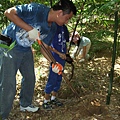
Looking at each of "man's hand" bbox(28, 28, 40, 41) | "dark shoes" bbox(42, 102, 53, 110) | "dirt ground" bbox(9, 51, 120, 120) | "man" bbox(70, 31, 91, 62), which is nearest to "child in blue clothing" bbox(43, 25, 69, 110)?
"dark shoes" bbox(42, 102, 53, 110)

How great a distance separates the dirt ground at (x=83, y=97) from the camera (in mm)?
3021

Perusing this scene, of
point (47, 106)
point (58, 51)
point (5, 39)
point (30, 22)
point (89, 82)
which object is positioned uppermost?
point (30, 22)

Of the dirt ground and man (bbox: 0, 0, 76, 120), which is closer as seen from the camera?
man (bbox: 0, 0, 76, 120)

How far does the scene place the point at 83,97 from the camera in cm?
333

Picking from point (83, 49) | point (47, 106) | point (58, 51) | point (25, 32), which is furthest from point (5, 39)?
point (83, 49)

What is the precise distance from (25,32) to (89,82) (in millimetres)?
1645

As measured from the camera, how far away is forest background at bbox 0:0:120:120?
284 cm

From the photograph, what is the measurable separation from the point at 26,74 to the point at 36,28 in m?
0.60

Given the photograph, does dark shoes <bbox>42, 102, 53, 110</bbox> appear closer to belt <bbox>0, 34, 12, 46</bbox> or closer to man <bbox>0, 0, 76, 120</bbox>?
man <bbox>0, 0, 76, 120</bbox>

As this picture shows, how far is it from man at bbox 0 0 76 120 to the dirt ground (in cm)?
57

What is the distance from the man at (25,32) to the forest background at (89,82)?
32 centimetres

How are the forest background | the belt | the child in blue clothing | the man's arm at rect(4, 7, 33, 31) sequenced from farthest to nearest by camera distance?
1. the child in blue clothing
2. the forest background
3. the belt
4. the man's arm at rect(4, 7, 33, 31)

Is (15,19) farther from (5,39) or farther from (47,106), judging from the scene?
(47,106)

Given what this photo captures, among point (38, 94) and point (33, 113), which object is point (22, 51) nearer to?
point (33, 113)
